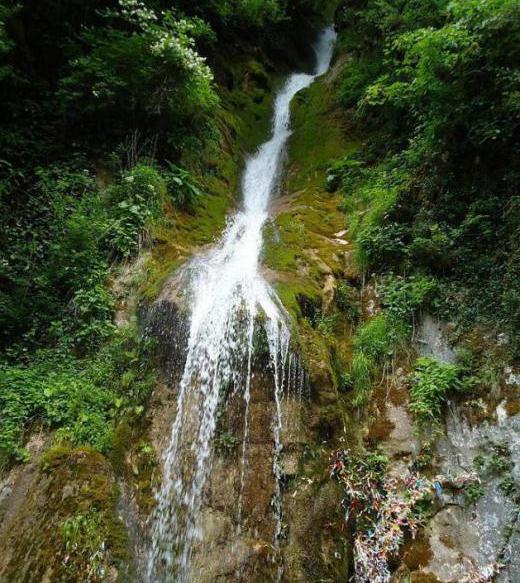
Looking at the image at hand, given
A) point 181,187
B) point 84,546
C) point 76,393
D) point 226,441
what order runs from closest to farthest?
point 84,546, point 226,441, point 76,393, point 181,187

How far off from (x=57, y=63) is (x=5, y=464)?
7370 mm

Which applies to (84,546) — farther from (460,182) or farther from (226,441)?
(460,182)

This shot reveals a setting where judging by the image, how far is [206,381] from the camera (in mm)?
4625

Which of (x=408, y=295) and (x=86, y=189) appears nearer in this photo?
(x=408, y=295)

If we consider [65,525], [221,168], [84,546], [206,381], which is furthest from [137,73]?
[84,546]

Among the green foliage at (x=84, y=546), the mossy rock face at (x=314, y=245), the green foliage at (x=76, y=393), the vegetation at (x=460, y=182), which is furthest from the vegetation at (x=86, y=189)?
the vegetation at (x=460, y=182)

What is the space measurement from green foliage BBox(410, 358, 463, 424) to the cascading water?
158 centimetres

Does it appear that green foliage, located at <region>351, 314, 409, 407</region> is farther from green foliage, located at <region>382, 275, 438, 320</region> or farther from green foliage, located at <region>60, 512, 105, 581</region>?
green foliage, located at <region>60, 512, 105, 581</region>

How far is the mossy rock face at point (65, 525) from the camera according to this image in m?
3.33

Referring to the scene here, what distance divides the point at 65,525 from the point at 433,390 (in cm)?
405

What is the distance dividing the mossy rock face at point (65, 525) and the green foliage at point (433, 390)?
3.47m

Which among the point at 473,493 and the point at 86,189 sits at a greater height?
the point at 86,189

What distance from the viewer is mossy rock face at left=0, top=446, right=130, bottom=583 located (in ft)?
10.9

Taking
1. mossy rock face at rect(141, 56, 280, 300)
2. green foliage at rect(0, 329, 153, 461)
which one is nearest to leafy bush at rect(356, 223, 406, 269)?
mossy rock face at rect(141, 56, 280, 300)
